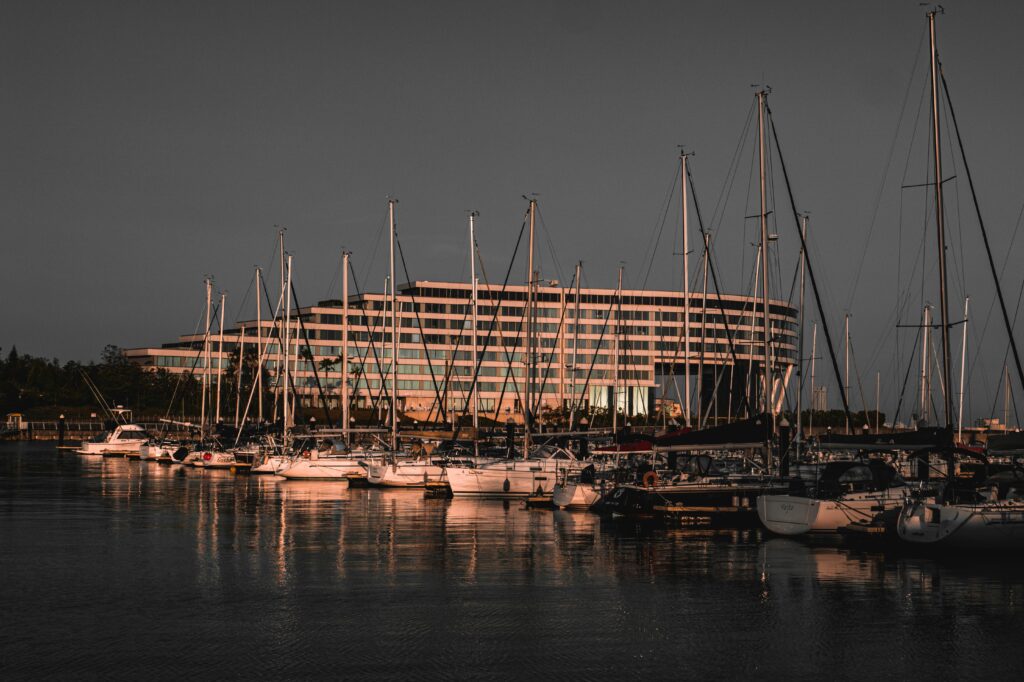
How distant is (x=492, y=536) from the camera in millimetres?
33625

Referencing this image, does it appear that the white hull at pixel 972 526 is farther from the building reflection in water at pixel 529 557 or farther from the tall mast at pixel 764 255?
the tall mast at pixel 764 255

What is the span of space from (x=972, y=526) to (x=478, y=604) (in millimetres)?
14695

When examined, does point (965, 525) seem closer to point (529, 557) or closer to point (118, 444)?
point (529, 557)

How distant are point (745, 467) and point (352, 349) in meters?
149

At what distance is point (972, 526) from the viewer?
28.5 metres

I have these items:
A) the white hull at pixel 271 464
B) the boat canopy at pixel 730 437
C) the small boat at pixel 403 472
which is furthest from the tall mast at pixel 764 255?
the white hull at pixel 271 464

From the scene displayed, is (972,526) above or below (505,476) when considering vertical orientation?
above

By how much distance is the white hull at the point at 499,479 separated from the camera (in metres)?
51.1

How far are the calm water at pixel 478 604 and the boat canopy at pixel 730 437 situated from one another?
3518 millimetres

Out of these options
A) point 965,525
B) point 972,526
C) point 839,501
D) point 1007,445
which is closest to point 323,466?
point 839,501

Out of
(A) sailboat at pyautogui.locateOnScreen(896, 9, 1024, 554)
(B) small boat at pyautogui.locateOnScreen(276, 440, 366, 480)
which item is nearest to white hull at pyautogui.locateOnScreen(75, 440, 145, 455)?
(B) small boat at pyautogui.locateOnScreen(276, 440, 366, 480)

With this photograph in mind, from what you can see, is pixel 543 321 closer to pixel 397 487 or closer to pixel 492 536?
pixel 397 487

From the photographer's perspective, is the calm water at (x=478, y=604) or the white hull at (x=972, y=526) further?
the white hull at (x=972, y=526)

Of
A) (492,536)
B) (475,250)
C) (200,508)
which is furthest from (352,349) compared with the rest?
(492,536)
